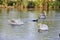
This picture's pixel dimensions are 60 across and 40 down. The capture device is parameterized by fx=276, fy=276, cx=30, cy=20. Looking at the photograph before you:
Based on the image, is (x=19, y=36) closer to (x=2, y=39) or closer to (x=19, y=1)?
(x=2, y=39)

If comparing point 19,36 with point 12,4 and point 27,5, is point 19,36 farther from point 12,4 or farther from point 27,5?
point 12,4

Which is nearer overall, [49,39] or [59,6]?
[49,39]

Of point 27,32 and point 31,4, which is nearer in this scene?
point 27,32

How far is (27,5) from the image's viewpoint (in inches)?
3639

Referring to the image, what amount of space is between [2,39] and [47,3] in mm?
62860

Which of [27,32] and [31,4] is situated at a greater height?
[27,32]

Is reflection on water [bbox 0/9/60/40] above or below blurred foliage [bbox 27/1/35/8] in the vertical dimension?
above

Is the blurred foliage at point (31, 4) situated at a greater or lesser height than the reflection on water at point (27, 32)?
lesser

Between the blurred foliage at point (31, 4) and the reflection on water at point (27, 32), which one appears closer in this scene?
the reflection on water at point (27, 32)

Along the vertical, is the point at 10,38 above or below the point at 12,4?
above

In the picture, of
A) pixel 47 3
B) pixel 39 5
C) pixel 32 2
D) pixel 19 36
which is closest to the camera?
pixel 19 36

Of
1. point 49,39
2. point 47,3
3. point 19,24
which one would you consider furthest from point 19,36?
point 47,3

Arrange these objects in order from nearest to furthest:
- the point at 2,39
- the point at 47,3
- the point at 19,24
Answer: the point at 2,39
the point at 19,24
the point at 47,3

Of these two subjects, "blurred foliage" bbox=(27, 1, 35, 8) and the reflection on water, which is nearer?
the reflection on water
